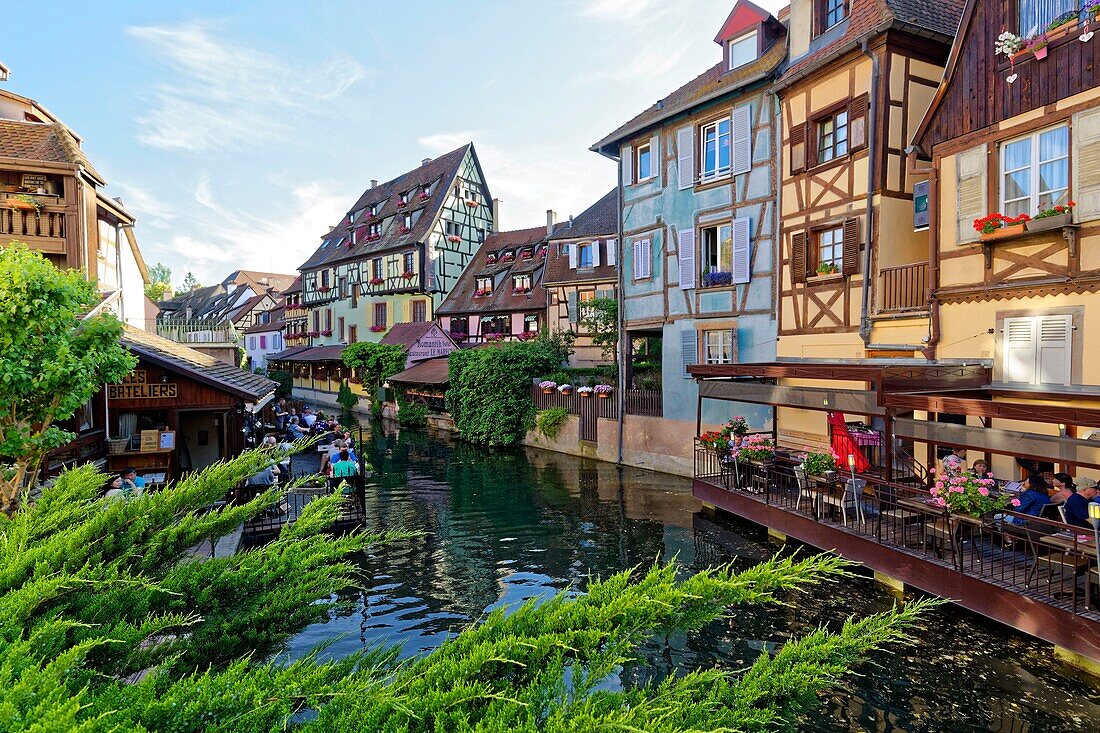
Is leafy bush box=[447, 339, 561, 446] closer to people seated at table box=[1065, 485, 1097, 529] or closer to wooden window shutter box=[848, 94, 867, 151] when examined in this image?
wooden window shutter box=[848, 94, 867, 151]

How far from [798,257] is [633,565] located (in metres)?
9.29

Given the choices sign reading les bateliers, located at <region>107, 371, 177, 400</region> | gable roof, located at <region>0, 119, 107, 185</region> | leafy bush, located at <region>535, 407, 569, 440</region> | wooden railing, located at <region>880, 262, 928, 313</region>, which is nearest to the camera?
sign reading les bateliers, located at <region>107, 371, 177, 400</region>

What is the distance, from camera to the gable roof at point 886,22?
44.4ft

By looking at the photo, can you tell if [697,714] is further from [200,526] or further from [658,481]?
[658,481]

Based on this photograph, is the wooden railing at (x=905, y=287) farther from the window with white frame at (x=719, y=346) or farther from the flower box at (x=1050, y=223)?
the window with white frame at (x=719, y=346)

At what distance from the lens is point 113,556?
3939 mm

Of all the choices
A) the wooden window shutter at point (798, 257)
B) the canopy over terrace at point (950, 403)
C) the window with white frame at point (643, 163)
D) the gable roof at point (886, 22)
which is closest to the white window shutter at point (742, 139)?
the gable roof at point (886, 22)

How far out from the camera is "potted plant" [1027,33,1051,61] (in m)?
10.5

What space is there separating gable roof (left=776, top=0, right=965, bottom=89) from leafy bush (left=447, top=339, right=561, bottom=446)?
14114 mm

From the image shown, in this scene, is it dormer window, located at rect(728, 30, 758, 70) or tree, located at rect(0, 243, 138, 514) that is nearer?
tree, located at rect(0, 243, 138, 514)

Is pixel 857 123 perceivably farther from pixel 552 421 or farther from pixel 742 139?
pixel 552 421

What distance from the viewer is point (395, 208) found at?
44.2 m

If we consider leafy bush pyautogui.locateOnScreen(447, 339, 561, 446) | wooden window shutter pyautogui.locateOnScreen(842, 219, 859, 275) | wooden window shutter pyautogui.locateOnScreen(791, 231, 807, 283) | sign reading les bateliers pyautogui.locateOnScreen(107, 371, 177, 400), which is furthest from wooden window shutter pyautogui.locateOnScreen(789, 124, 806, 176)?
sign reading les bateliers pyautogui.locateOnScreen(107, 371, 177, 400)

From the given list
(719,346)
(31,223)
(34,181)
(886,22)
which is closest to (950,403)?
(886,22)
